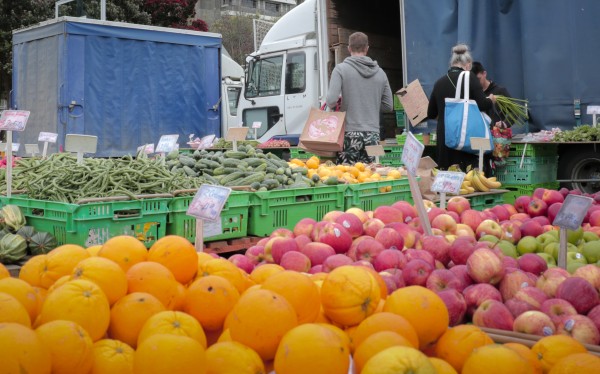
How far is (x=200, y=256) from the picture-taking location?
2.50 meters

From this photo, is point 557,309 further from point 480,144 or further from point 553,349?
point 480,144

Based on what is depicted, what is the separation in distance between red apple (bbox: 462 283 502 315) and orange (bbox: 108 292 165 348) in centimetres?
125

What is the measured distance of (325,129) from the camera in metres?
6.89

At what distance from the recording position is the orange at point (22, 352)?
1390 millimetres

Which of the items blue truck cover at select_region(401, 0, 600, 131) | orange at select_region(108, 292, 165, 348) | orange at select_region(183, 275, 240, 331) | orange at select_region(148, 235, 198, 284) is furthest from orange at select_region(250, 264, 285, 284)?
blue truck cover at select_region(401, 0, 600, 131)

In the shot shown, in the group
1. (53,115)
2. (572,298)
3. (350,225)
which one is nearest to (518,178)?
(350,225)

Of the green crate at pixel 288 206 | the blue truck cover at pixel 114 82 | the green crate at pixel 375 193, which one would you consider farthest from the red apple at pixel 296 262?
the blue truck cover at pixel 114 82

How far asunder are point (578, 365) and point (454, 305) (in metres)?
0.74

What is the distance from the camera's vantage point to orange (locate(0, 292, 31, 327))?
1.62m

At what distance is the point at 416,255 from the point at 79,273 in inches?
61.5

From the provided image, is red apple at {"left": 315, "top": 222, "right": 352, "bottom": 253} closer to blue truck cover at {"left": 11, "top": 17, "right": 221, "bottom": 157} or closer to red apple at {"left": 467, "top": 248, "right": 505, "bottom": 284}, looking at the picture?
red apple at {"left": 467, "top": 248, "right": 505, "bottom": 284}

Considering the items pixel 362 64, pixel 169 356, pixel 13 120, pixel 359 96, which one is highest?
pixel 362 64

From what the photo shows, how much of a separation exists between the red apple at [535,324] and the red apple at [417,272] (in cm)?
52

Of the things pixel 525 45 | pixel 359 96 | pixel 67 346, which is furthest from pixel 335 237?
pixel 525 45
